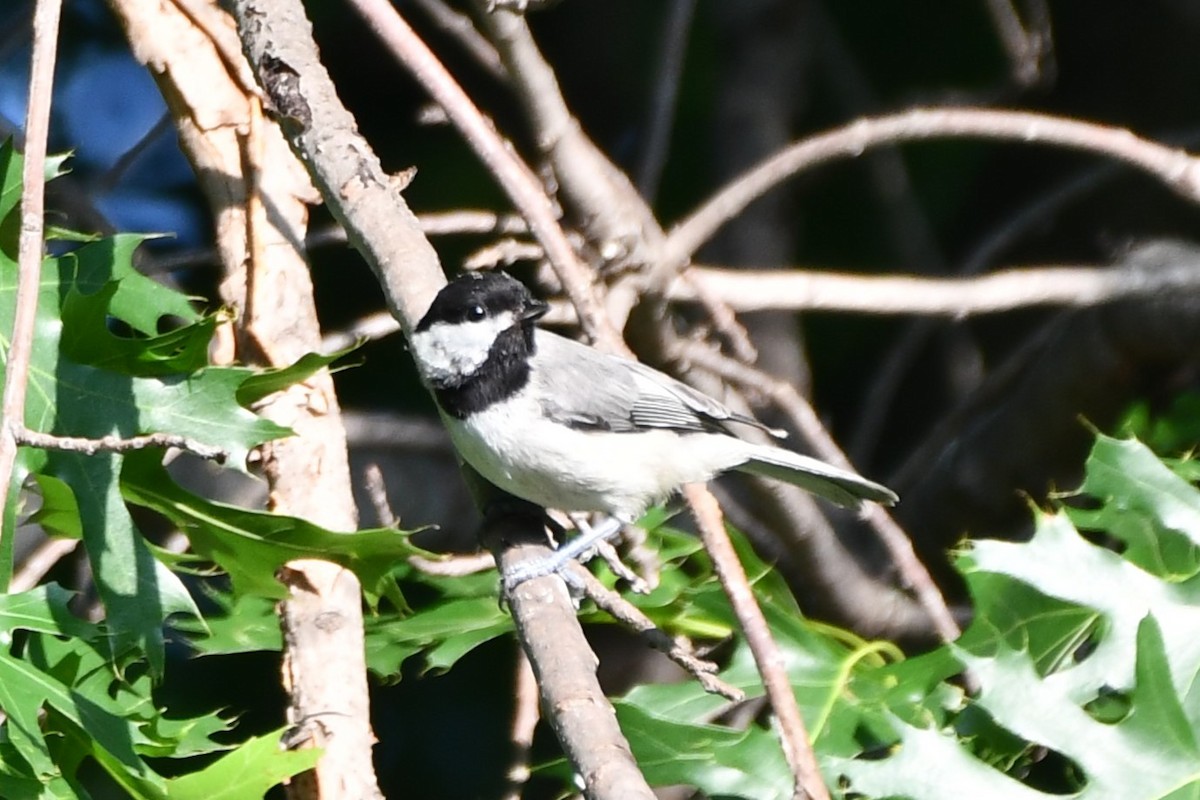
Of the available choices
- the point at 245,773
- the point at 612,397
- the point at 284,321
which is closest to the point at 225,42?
the point at 284,321

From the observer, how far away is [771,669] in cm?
182

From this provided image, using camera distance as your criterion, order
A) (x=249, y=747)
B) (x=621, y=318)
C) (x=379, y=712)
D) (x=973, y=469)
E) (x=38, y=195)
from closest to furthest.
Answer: (x=38, y=195) → (x=249, y=747) → (x=621, y=318) → (x=973, y=469) → (x=379, y=712)

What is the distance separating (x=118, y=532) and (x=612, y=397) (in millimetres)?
1126

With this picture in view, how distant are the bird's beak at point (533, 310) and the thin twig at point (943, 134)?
0.22 meters

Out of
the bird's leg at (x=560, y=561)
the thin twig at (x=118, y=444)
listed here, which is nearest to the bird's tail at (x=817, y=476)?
the bird's leg at (x=560, y=561)

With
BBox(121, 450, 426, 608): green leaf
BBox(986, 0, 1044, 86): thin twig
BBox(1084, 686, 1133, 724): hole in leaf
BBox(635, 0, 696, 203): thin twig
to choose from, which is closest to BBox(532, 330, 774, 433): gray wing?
BBox(635, 0, 696, 203): thin twig

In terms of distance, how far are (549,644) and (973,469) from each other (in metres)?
2.05

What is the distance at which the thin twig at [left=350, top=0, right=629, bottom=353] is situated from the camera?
7.37ft

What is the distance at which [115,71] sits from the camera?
15.6 feet

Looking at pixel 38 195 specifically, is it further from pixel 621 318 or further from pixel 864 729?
pixel 864 729

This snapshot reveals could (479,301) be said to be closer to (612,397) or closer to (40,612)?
(612,397)

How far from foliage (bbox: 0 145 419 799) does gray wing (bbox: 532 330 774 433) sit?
2.37ft

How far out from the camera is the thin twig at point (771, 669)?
5.72 feet

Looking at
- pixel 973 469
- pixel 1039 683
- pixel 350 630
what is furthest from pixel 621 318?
pixel 973 469
